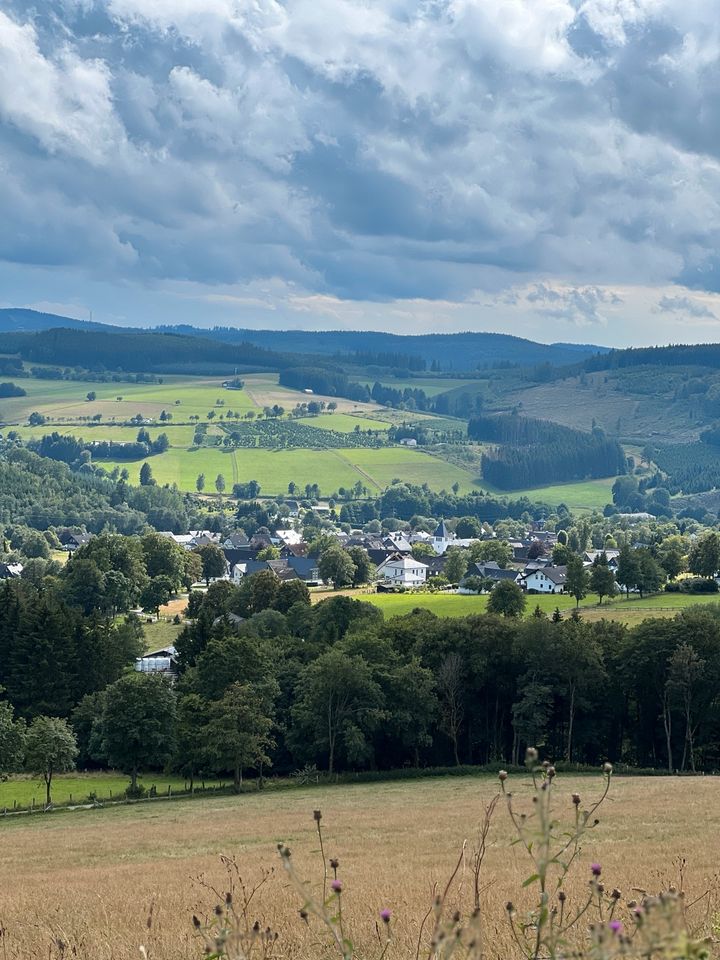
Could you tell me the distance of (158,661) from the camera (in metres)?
90.2

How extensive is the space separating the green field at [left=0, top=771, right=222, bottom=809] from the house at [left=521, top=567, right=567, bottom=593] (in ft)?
274

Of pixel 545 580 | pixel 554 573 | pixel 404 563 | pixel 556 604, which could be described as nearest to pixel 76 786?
pixel 556 604

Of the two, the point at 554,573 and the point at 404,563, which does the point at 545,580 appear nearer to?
the point at 554,573

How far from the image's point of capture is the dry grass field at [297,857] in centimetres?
1446

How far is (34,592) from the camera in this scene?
328 ft

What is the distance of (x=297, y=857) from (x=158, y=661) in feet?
211

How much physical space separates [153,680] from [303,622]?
104ft

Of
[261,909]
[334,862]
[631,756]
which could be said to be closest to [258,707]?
[631,756]

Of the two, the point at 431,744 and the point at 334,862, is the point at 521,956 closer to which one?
the point at 334,862

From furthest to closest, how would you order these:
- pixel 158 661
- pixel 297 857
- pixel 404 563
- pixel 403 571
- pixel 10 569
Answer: pixel 404 563 → pixel 403 571 → pixel 10 569 → pixel 158 661 → pixel 297 857

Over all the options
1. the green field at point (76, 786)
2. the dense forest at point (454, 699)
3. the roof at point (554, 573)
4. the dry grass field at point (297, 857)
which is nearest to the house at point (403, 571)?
the roof at point (554, 573)

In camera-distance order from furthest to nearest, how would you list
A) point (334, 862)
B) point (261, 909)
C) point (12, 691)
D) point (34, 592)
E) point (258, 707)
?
point (34, 592)
point (12, 691)
point (258, 707)
point (261, 909)
point (334, 862)

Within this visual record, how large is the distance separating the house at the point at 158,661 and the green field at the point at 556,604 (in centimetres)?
2120

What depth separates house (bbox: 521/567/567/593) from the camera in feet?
466
